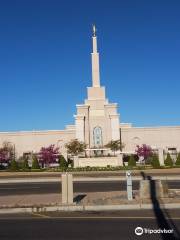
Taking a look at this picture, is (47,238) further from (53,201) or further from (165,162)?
(165,162)

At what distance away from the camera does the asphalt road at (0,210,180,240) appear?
889cm

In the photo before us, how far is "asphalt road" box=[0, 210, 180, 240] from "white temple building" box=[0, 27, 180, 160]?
72246 millimetres

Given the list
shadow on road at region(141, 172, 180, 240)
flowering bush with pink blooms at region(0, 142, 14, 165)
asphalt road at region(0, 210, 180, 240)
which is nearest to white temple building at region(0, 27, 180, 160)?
flowering bush with pink blooms at region(0, 142, 14, 165)

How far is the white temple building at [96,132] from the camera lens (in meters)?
85.0

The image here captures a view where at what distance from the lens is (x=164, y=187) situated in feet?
53.0

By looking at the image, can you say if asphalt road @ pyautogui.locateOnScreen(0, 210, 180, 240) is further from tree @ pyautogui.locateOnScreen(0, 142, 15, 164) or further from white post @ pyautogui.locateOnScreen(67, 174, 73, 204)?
tree @ pyautogui.locateOnScreen(0, 142, 15, 164)

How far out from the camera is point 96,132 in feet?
284

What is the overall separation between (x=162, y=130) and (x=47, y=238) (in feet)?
278

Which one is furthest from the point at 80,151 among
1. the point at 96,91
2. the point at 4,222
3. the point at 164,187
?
the point at 4,222

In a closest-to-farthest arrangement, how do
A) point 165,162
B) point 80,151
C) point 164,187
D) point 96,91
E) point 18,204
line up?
1. point 18,204
2. point 164,187
3. point 165,162
4. point 80,151
5. point 96,91

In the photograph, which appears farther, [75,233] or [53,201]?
[53,201]

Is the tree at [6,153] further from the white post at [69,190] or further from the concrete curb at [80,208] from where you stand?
the concrete curb at [80,208]

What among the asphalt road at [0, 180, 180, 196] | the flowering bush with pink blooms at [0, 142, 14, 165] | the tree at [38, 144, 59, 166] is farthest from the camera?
the flowering bush with pink blooms at [0, 142, 14, 165]

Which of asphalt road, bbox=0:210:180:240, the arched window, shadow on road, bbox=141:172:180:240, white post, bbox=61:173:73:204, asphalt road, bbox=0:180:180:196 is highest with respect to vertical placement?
the arched window
